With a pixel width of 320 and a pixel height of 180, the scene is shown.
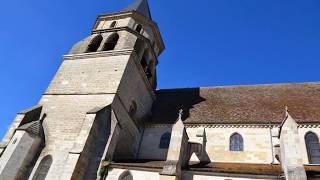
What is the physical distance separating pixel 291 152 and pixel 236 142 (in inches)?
187

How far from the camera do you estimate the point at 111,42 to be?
2148 centimetres

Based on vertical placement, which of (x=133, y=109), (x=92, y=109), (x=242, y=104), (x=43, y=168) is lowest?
(x=43, y=168)

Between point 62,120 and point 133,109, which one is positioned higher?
point 133,109

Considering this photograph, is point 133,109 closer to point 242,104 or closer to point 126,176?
point 126,176

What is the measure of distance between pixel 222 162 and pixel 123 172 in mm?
5516

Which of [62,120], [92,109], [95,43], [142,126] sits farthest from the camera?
[95,43]

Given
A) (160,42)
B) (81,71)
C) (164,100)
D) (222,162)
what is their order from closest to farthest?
(222,162) < (81,71) < (164,100) < (160,42)

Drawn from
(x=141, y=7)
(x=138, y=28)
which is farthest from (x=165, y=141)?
(x=141, y=7)

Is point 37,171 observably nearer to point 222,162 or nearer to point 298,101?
point 222,162

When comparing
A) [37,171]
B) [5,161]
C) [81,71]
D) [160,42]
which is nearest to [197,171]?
[37,171]

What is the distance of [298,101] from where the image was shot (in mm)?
18141

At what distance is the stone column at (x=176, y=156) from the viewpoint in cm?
1265

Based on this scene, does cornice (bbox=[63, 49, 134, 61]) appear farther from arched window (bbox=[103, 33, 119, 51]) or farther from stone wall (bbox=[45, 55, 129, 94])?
arched window (bbox=[103, 33, 119, 51])

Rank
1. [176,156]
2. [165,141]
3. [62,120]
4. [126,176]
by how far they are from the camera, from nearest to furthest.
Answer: [176,156] < [126,176] < [62,120] < [165,141]
